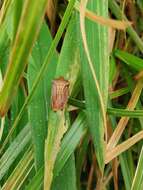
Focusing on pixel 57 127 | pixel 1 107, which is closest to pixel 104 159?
pixel 57 127

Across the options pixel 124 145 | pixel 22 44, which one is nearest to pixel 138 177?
pixel 124 145

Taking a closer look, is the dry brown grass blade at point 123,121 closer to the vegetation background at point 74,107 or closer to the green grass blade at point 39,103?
the vegetation background at point 74,107

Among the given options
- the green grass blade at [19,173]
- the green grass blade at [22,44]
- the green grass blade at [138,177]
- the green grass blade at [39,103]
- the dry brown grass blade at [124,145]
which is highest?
the green grass blade at [22,44]

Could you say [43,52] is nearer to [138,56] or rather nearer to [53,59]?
[53,59]

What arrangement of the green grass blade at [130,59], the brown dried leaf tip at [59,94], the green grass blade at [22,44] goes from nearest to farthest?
the green grass blade at [22,44], the brown dried leaf tip at [59,94], the green grass blade at [130,59]

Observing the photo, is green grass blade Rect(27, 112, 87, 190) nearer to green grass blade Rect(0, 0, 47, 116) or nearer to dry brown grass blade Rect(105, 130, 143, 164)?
dry brown grass blade Rect(105, 130, 143, 164)

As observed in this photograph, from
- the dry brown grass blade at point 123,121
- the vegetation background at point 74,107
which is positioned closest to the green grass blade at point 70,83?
the vegetation background at point 74,107

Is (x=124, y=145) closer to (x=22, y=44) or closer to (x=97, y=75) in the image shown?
(x=97, y=75)
